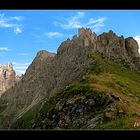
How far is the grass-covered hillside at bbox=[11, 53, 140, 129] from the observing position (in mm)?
96062

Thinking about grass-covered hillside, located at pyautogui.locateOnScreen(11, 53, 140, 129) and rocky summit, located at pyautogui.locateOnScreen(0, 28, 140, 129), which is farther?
rocky summit, located at pyautogui.locateOnScreen(0, 28, 140, 129)

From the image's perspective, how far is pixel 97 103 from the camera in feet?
336

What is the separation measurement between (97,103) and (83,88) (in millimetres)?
7797

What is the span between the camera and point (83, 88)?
10831 cm

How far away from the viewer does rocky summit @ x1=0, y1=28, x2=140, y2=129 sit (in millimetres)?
100250

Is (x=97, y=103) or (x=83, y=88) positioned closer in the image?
(x=97, y=103)

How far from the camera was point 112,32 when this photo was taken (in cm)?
14800

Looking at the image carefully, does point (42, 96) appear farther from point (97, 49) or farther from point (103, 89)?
point (103, 89)

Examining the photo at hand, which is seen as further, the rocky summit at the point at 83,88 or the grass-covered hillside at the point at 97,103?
the rocky summit at the point at 83,88

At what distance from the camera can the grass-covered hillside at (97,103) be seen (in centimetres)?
9606

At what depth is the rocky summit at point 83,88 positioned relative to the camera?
100250 millimetres

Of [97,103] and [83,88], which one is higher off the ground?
[83,88]
